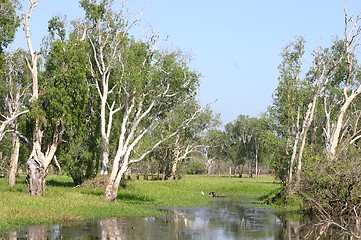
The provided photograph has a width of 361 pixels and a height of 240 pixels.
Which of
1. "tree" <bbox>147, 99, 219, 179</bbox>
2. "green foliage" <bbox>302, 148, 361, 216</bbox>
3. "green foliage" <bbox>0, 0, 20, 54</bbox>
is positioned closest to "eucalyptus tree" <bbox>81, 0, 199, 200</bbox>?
"green foliage" <bbox>0, 0, 20, 54</bbox>

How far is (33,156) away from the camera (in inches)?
1457

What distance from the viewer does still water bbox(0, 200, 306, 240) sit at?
2389 cm

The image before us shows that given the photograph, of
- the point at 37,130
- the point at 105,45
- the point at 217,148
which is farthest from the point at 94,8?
the point at 217,148

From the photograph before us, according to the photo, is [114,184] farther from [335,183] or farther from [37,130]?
[335,183]

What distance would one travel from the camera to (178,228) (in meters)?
28.0

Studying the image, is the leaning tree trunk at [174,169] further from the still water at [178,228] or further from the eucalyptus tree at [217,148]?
the still water at [178,228]

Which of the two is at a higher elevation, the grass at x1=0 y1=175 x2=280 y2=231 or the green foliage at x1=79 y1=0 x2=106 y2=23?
the green foliage at x1=79 y1=0 x2=106 y2=23

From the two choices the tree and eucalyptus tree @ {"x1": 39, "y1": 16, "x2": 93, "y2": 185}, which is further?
the tree

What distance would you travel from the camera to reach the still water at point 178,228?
2389 cm

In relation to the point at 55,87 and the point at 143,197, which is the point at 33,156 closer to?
the point at 55,87

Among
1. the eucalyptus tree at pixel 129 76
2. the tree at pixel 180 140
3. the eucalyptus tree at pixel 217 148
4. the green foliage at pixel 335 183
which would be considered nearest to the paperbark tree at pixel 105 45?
the eucalyptus tree at pixel 129 76

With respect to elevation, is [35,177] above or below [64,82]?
below

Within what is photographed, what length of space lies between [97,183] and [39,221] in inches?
769

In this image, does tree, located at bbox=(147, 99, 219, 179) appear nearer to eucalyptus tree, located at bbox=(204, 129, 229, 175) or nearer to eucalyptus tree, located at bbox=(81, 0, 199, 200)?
eucalyptus tree, located at bbox=(204, 129, 229, 175)
